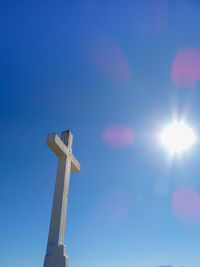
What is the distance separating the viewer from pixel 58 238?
548cm

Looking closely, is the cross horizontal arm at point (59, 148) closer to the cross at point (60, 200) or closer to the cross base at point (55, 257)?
the cross at point (60, 200)

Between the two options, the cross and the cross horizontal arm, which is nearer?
the cross

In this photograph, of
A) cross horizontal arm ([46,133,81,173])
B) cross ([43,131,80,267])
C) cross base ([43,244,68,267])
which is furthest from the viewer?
cross horizontal arm ([46,133,81,173])

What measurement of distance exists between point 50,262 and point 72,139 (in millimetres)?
4000

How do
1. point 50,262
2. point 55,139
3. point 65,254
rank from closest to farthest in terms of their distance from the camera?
point 50,262 → point 65,254 → point 55,139

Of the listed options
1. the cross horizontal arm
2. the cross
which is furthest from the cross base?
the cross horizontal arm

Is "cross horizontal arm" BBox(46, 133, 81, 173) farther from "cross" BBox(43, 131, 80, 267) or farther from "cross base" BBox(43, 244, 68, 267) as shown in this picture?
"cross base" BBox(43, 244, 68, 267)

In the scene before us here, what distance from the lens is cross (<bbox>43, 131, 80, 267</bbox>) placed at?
5211 mm

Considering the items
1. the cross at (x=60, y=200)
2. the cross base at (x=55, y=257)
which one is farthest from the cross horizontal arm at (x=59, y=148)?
the cross base at (x=55, y=257)

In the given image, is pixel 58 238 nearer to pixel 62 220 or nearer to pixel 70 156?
pixel 62 220

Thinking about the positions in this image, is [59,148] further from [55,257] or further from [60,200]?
[55,257]

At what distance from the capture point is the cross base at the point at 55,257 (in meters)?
5.10

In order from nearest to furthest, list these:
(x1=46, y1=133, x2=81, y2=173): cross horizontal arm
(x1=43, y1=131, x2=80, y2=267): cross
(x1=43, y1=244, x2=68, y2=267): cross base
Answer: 1. (x1=43, y1=244, x2=68, y2=267): cross base
2. (x1=43, y1=131, x2=80, y2=267): cross
3. (x1=46, y1=133, x2=81, y2=173): cross horizontal arm

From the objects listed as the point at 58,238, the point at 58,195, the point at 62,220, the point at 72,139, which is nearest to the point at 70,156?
the point at 72,139
